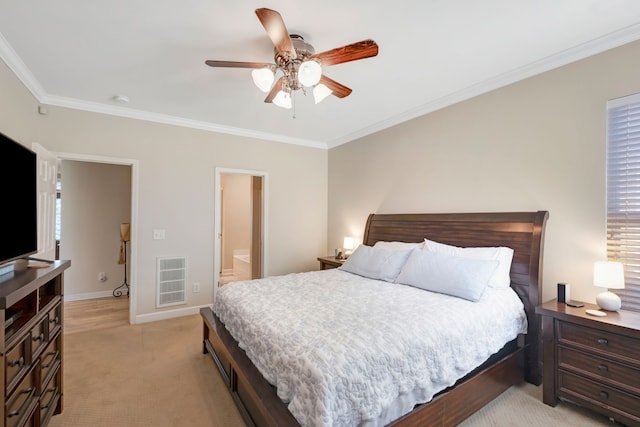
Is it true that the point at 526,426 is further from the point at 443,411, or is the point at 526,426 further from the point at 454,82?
the point at 454,82

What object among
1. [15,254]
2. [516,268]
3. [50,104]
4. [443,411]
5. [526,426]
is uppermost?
[50,104]

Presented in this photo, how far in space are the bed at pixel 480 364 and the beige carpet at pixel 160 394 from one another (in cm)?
11

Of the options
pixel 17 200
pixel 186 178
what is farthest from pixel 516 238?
pixel 186 178

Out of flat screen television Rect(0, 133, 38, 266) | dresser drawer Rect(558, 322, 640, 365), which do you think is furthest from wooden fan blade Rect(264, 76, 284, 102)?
dresser drawer Rect(558, 322, 640, 365)

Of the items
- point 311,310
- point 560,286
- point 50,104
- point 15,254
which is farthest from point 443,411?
point 50,104

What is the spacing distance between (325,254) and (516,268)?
10.4 ft

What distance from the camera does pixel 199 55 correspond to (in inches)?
A: 94.3

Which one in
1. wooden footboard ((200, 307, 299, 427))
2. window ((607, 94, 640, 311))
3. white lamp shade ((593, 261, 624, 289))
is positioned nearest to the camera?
wooden footboard ((200, 307, 299, 427))

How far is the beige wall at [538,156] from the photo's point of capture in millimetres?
2271

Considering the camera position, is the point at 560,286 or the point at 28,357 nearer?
the point at 28,357

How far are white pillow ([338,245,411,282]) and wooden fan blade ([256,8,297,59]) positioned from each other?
214 cm

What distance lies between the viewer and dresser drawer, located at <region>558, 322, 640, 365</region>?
1.80 metres

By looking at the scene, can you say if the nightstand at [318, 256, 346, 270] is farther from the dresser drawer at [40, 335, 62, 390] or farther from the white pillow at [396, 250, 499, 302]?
the dresser drawer at [40, 335, 62, 390]

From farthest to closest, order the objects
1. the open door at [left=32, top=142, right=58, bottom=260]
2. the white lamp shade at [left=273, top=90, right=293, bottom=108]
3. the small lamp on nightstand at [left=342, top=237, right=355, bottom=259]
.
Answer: the small lamp on nightstand at [left=342, top=237, right=355, bottom=259], the open door at [left=32, top=142, right=58, bottom=260], the white lamp shade at [left=273, top=90, right=293, bottom=108]
